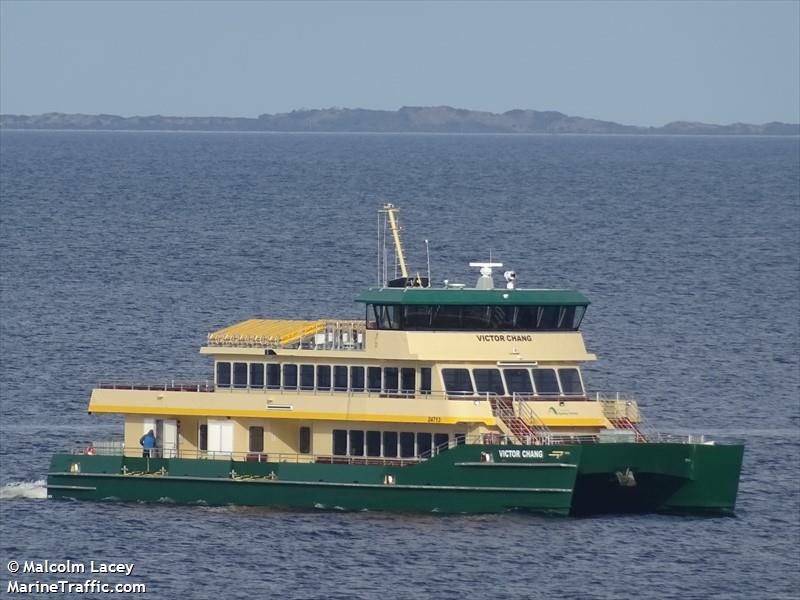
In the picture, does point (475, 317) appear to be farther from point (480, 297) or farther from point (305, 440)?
point (305, 440)

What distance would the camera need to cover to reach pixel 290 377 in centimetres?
6366

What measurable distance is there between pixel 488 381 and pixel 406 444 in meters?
2.89

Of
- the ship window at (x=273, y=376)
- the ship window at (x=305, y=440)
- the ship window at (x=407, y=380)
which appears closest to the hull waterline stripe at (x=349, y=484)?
the ship window at (x=305, y=440)

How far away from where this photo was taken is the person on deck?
64.1 metres

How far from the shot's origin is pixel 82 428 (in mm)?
74562

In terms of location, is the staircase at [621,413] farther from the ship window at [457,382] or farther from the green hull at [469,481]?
the ship window at [457,382]

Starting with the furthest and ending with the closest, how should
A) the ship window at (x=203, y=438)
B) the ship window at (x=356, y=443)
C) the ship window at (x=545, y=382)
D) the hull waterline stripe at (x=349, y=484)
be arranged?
the ship window at (x=203, y=438) → the ship window at (x=356, y=443) → the ship window at (x=545, y=382) → the hull waterline stripe at (x=349, y=484)

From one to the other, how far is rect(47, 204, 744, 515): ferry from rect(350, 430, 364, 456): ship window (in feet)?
0.13

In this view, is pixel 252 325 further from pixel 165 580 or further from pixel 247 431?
pixel 165 580

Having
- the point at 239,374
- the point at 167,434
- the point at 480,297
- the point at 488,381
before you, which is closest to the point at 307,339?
the point at 239,374

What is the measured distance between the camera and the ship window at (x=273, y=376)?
63781 millimetres

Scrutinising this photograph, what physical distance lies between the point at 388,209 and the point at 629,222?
343 feet

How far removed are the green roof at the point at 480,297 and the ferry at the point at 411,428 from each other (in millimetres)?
51

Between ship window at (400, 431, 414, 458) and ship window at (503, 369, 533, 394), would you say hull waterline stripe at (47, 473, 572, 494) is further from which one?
ship window at (503, 369, 533, 394)
